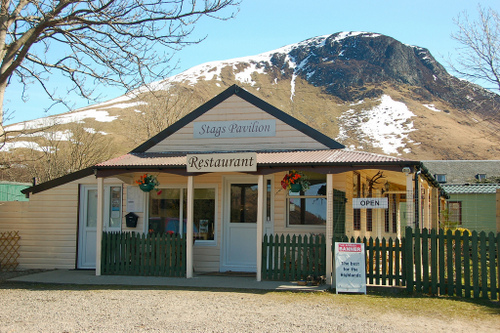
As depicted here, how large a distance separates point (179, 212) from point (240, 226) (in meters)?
1.82

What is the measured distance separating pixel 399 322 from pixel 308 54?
196798 mm

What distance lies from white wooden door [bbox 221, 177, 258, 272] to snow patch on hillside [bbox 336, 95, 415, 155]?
108560mm

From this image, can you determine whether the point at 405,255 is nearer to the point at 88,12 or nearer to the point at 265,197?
the point at 265,197

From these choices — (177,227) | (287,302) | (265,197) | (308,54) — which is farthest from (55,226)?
(308,54)

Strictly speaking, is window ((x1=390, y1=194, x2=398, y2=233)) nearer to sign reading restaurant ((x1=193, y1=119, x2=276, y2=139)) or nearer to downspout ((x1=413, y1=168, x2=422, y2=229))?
downspout ((x1=413, y1=168, x2=422, y2=229))

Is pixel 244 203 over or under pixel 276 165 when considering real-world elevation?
under

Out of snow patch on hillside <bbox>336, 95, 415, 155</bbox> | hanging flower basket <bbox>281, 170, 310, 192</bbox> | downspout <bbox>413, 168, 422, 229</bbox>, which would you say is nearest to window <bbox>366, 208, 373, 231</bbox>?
downspout <bbox>413, 168, 422, 229</bbox>

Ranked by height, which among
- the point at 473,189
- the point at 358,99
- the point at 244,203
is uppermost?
the point at 358,99

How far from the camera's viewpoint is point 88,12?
1101 cm

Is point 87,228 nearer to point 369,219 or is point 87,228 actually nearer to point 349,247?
point 349,247

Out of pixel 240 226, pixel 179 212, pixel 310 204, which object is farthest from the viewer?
pixel 179 212

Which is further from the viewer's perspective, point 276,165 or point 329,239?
point 276,165

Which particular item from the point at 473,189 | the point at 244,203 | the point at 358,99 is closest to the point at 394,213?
the point at 244,203

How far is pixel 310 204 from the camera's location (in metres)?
13.3
